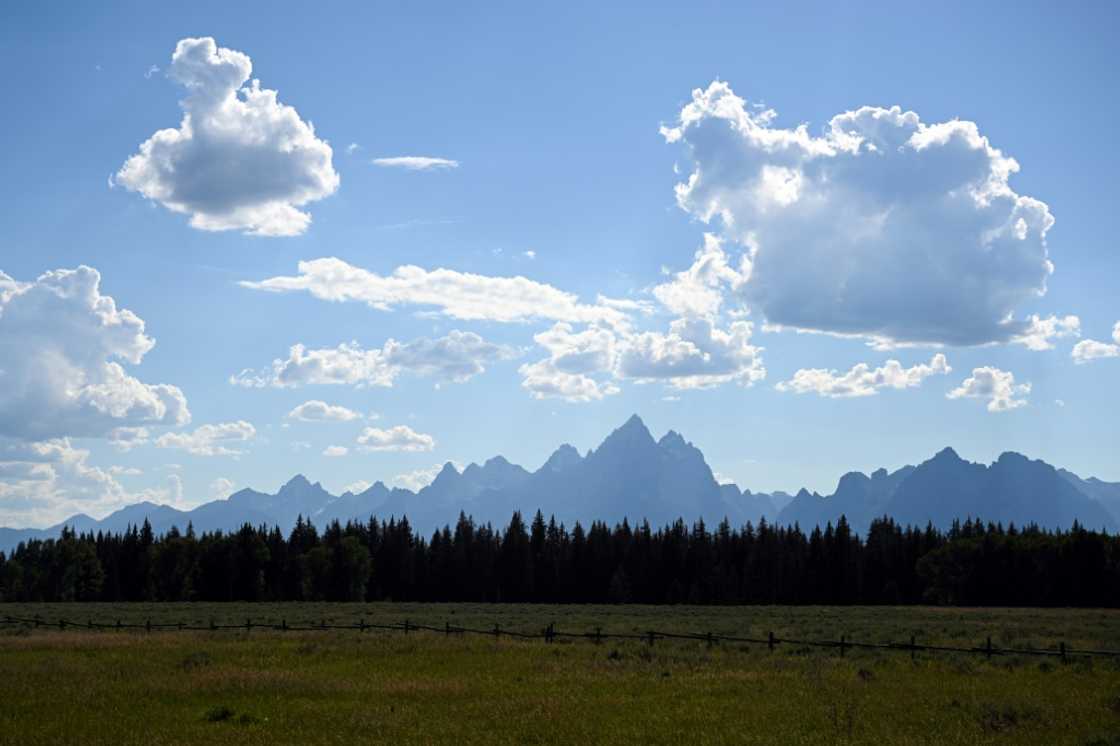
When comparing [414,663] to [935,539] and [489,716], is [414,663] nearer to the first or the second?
[489,716]

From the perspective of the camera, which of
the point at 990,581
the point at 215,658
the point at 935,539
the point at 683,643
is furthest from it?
the point at 935,539

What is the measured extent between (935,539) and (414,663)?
134354 millimetres

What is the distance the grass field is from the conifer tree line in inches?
3733

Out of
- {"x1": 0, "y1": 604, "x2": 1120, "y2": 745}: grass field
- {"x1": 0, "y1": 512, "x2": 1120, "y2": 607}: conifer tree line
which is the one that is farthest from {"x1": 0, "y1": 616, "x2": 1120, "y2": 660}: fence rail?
{"x1": 0, "y1": 512, "x2": 1120, "y2": 607}: conifer tree line

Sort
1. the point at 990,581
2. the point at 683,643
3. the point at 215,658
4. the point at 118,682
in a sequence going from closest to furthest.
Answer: the point at 118,682
the point at 215,658
the point at 683,643
the point at 990,581

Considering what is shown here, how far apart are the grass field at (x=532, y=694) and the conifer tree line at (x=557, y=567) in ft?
311

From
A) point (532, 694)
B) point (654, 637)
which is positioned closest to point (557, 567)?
point (654, 637)

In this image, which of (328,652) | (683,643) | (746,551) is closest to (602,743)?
(328,652)

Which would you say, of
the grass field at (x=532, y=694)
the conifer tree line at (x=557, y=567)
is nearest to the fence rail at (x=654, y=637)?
the grass field at (x=532, y=694)

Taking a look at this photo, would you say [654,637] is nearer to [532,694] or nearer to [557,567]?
[532,694]

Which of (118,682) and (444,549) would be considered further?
(444,549)

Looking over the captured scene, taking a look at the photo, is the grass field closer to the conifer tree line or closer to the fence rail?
the fence rail

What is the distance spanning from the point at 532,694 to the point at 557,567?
5060 inches

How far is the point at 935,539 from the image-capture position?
503 ft
